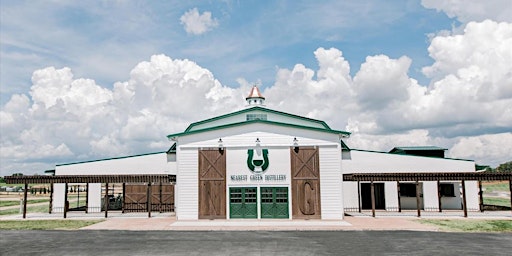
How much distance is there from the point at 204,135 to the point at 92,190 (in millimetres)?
12918

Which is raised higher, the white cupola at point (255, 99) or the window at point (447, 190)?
the white cupola at point (255, 99)

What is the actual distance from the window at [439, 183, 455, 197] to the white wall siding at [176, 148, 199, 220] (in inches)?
834

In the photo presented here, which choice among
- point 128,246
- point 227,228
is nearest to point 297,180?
point 227,228

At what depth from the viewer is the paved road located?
16328 millimetres

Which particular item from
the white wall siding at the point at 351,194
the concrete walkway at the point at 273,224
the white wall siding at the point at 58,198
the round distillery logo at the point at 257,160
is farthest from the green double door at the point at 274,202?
the white wall siding at the point at 58,198

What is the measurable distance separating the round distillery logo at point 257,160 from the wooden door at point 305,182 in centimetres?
183

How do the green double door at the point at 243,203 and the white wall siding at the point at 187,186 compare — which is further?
the white wall siding at the point at 187,186

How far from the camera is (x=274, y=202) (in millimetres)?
27359

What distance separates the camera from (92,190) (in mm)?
34375

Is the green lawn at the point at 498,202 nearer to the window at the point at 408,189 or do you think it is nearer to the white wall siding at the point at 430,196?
the white wall siding at the point at 430,196

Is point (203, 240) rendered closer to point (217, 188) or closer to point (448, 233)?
point (217, 188)

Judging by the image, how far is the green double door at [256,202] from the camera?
89.4 ft

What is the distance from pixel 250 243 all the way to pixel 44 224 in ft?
49.1

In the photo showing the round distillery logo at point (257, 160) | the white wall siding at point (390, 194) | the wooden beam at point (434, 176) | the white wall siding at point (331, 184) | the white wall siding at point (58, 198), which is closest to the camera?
the white wall siding at point (331, 184)
